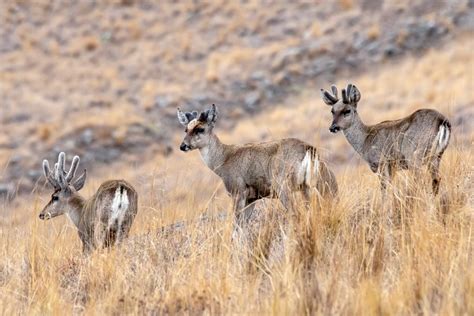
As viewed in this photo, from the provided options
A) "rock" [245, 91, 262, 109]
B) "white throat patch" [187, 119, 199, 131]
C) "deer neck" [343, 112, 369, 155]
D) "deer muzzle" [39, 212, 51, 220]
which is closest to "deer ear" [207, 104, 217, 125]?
"white throat patch" [187, 119, 199, 131]

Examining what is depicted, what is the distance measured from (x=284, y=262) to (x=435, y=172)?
254 centimetres

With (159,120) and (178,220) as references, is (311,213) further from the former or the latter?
(159,120)

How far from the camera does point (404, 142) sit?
368 inches

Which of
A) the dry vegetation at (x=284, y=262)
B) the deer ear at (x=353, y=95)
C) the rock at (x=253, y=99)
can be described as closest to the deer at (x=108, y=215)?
the dry vegetation at (x=284, y=262)

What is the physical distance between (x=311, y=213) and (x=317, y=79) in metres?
23.6

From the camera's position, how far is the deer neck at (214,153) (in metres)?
9.92

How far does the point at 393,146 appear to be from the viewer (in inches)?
373

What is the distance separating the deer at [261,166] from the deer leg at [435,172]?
2.91 feet

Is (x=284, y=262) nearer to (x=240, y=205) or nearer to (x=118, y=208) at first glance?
(x=240, y=205)

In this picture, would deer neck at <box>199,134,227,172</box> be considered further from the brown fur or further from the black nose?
the black nose

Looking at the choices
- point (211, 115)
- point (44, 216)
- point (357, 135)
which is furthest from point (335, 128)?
point (44, 216)

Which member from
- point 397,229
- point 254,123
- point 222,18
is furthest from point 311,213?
point 222,18

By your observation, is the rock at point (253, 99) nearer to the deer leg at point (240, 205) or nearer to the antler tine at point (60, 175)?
the antler tine at point (60, 175)

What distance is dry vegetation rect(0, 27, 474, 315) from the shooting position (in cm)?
597
